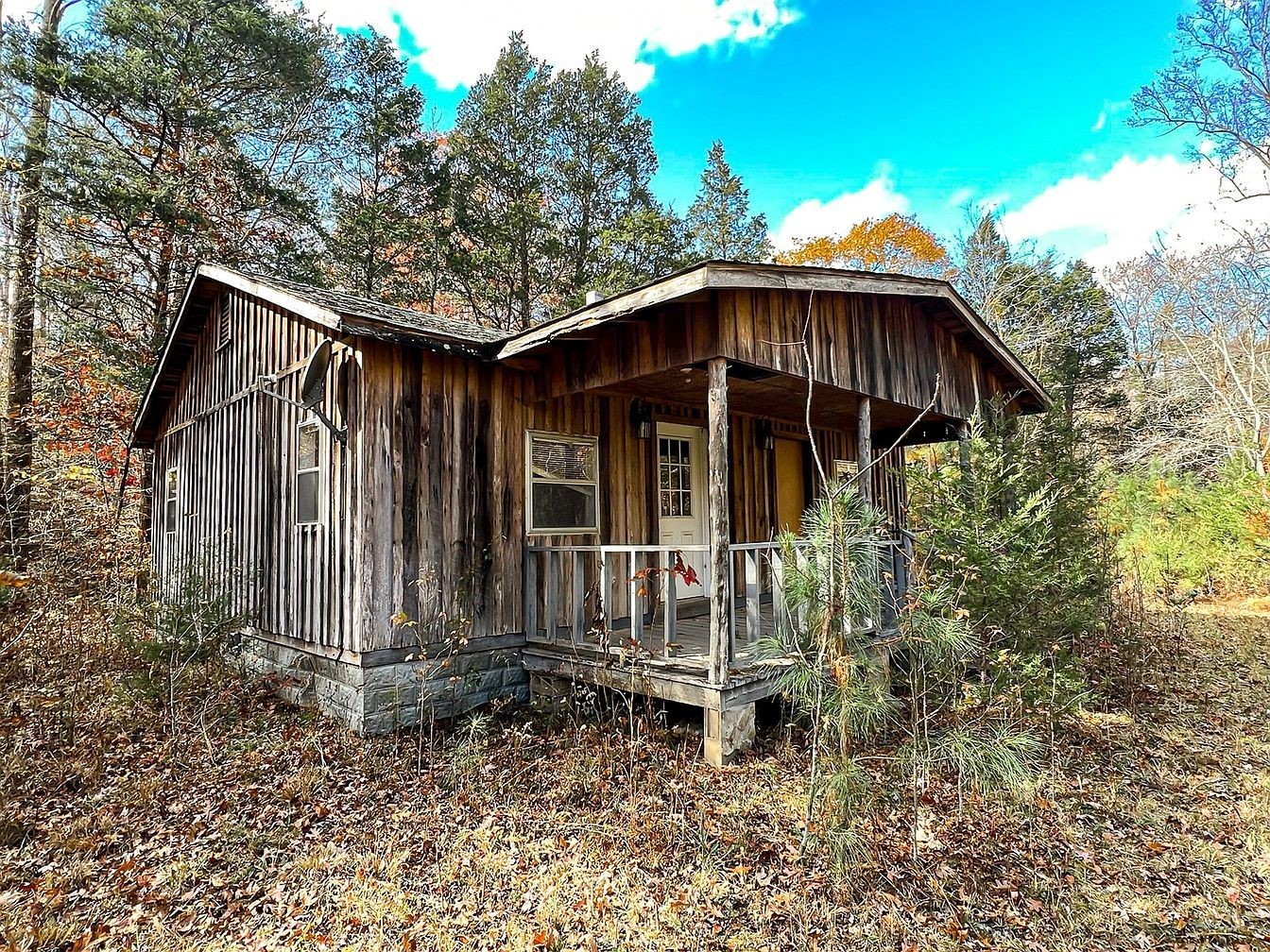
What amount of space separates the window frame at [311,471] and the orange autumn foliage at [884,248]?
778 inches

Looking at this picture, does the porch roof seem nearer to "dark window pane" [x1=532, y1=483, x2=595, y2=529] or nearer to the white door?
"dark window pane" [x1=532, y1=483, x2=595, y2=529]

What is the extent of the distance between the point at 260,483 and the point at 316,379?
229 cm

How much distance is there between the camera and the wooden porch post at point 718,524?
509 centimetres

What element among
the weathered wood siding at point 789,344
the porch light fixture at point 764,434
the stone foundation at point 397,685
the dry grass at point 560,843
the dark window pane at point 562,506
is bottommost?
the dry grass at point 560,843

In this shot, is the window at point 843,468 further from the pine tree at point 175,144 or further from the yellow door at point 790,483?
the pine tree at point 175,144

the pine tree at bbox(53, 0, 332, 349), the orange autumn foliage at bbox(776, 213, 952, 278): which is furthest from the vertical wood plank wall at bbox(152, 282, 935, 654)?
the orange autumn foliage at bbox(776, 213, 952, 278)

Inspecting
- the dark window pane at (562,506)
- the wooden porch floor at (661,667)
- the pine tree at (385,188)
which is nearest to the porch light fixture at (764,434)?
the dark window pane at (562,506)

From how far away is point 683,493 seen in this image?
895 cm

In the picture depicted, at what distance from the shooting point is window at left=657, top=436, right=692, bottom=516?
860 cm

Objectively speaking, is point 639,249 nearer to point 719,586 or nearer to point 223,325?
point 223,325

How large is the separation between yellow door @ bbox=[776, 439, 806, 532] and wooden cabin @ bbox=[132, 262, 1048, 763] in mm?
1666

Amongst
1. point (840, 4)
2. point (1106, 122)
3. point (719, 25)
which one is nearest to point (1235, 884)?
point (840, 4)

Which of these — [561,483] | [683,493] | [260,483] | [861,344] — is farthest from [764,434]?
[260,483]

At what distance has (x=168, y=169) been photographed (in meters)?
13.8
